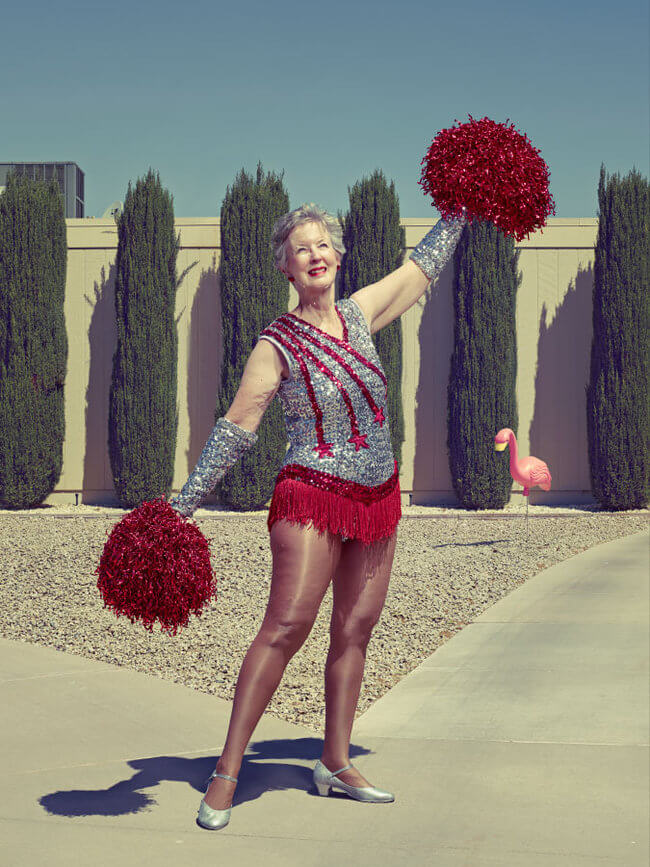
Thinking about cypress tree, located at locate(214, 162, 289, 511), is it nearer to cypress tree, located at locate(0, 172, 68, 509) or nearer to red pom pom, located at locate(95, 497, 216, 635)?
cypress tree, located at locate(0, 172, 68, 509)

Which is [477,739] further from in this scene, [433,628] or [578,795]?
[433,628]

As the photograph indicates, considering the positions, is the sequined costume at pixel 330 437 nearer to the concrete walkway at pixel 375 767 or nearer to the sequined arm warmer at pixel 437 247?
the sequined arm warmer at pixel 437 247

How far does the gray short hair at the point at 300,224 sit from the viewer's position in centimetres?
349

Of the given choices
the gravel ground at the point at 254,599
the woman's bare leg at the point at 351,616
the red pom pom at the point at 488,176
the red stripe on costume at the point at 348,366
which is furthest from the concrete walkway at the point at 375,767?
the red pom pom at the point at 488,176

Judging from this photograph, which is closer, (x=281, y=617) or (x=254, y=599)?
(x=281, y=617)

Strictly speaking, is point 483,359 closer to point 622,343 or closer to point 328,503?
point 622,343

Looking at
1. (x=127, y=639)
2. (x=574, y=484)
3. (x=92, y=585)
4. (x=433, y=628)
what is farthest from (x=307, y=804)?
(x=574, y=484)

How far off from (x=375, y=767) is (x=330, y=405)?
6.51 feet

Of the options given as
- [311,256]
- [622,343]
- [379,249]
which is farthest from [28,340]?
[311,256]

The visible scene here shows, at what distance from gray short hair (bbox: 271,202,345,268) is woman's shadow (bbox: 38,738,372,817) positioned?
1.99 meters

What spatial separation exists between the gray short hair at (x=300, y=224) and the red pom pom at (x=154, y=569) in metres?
0.95

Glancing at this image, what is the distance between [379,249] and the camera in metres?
16.6

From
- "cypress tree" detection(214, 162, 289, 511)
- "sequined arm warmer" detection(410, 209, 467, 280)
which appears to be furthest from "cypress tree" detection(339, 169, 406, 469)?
"sequined arm warmer" detection(410, 209, 467, 280)

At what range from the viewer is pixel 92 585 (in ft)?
27.8
